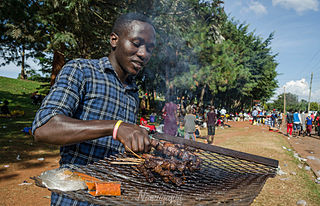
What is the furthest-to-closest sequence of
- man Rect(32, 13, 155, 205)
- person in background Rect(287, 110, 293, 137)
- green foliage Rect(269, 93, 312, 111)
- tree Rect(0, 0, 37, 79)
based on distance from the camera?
1. green foliage Rect(269, 93, 312, 111)
2. person in background Rect(287, 110, 293, 137)
3. tree Rect(0, 0, 37, 79)
4. man Rect(32, 13, 155, 205)

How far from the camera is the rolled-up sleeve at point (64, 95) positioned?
120 cm

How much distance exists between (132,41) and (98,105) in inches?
26.1

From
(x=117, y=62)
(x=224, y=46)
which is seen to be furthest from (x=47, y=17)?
(x=224, y=46)

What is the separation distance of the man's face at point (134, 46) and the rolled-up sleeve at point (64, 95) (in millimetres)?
446

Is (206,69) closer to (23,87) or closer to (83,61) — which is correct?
(83,61)

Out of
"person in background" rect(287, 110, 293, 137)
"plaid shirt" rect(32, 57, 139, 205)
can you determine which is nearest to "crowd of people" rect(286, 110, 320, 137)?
"person in background" rect(287, 110, 293, 137)

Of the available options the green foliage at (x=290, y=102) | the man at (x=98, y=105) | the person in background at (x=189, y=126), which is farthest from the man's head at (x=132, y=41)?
the green foliage at (x=290, y=102)

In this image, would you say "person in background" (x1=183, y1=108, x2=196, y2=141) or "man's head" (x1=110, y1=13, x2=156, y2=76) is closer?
"man's head" (x1=110, y1=13, x2=156, y2=76)

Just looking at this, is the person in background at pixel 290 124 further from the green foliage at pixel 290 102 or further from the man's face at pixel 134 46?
the green foliage at pixel 290 102

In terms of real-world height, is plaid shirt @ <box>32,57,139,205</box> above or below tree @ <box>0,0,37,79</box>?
below

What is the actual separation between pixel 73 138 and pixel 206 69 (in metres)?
21.2

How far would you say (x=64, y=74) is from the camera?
1405 mm

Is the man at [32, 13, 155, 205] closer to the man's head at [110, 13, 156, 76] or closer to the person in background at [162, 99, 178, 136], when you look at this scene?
the man's head at [110, 13, 156, 76]

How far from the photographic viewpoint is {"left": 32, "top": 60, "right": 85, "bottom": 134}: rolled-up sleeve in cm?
120
